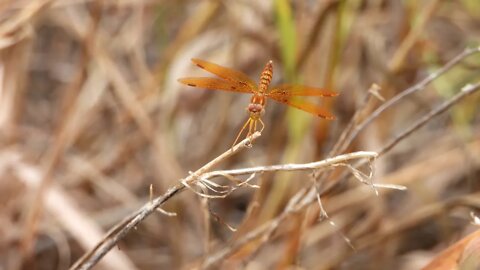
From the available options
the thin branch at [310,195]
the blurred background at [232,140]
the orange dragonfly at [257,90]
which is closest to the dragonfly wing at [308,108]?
the orange dragonfly at [257,90]

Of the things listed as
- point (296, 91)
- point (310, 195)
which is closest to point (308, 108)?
point (296, 91)

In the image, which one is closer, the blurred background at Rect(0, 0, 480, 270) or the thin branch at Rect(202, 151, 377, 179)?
the thin branch at Rect(202, 151, 377, 179)

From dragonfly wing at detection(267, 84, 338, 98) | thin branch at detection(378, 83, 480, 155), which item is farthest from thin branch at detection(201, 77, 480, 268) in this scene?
dragonfly wing at detection(267, 84, 338, 98)

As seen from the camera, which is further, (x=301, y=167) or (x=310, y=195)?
(x=310, y=195)

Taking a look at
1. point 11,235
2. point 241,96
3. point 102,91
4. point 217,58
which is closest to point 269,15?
point 217,58

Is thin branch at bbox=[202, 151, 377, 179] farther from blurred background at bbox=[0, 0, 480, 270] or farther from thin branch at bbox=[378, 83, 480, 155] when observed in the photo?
blurred background at bbox=[0, 0, 480, 270]

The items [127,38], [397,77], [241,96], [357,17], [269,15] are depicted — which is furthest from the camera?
[127,38]

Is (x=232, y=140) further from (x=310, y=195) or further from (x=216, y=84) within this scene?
(x=216, y=84)

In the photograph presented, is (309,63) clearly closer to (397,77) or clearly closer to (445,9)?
(397,77)
